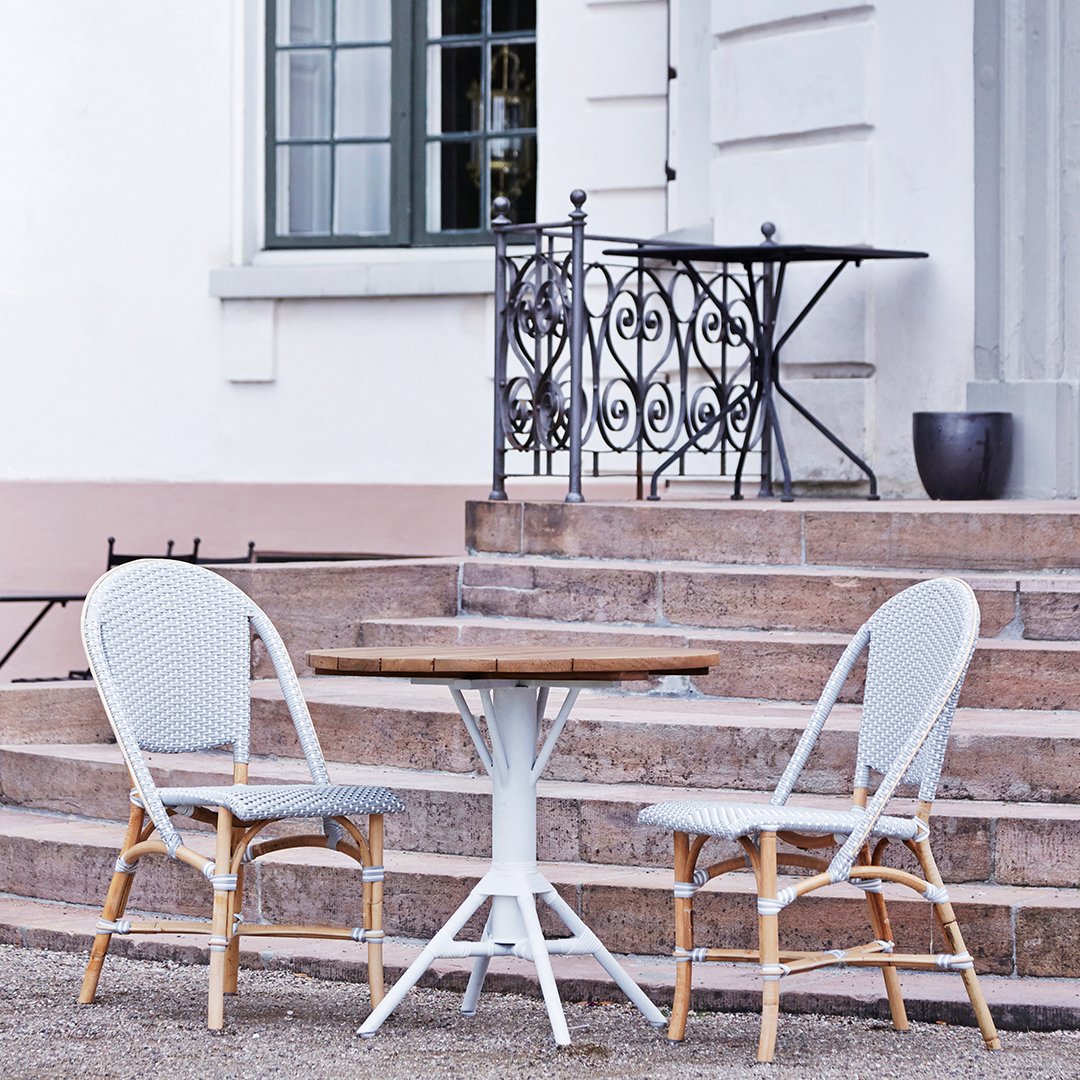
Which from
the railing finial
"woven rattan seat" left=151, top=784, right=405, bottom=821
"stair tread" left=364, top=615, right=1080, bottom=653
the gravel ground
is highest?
the railing finial

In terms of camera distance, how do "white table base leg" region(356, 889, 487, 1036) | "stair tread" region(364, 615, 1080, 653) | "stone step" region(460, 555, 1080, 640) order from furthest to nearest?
"stone step" region(460, 555, 1080, 640) → "stair tread" region(364, 615, 1080, 653) → "white table base leg" region(356, 889, 487, 1036)

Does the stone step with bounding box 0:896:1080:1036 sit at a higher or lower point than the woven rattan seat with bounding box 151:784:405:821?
lower

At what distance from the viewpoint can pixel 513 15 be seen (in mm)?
9961

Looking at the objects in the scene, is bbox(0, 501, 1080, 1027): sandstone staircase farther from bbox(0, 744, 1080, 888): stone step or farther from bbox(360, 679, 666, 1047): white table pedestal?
bbox(360, 679, 666, 1047): white table pedestal

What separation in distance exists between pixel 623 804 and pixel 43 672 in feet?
17.9

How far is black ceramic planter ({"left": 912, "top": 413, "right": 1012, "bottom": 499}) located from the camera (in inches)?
Result: 307

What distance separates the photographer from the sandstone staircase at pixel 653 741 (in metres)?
4.74

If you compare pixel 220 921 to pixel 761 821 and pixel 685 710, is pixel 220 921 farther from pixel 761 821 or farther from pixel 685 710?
pixel 685 710

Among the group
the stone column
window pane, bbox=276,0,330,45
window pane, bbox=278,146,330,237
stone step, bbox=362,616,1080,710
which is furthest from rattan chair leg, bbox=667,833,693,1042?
window pane, bbox=276,0,330,45

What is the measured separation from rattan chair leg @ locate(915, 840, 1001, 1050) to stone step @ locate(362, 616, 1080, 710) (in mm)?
1553

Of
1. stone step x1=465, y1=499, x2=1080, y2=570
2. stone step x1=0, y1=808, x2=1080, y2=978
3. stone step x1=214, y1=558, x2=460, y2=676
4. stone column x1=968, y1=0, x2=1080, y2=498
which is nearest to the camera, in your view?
stone step x1=0, y1=808, x2=1080, y2=978

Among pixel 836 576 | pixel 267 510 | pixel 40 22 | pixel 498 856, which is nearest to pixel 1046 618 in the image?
pixel 836 576

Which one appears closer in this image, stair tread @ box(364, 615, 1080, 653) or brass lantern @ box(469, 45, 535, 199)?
stair tread @ box(364, 615, 1080, 653)

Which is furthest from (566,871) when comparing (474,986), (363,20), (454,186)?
(363,20)
